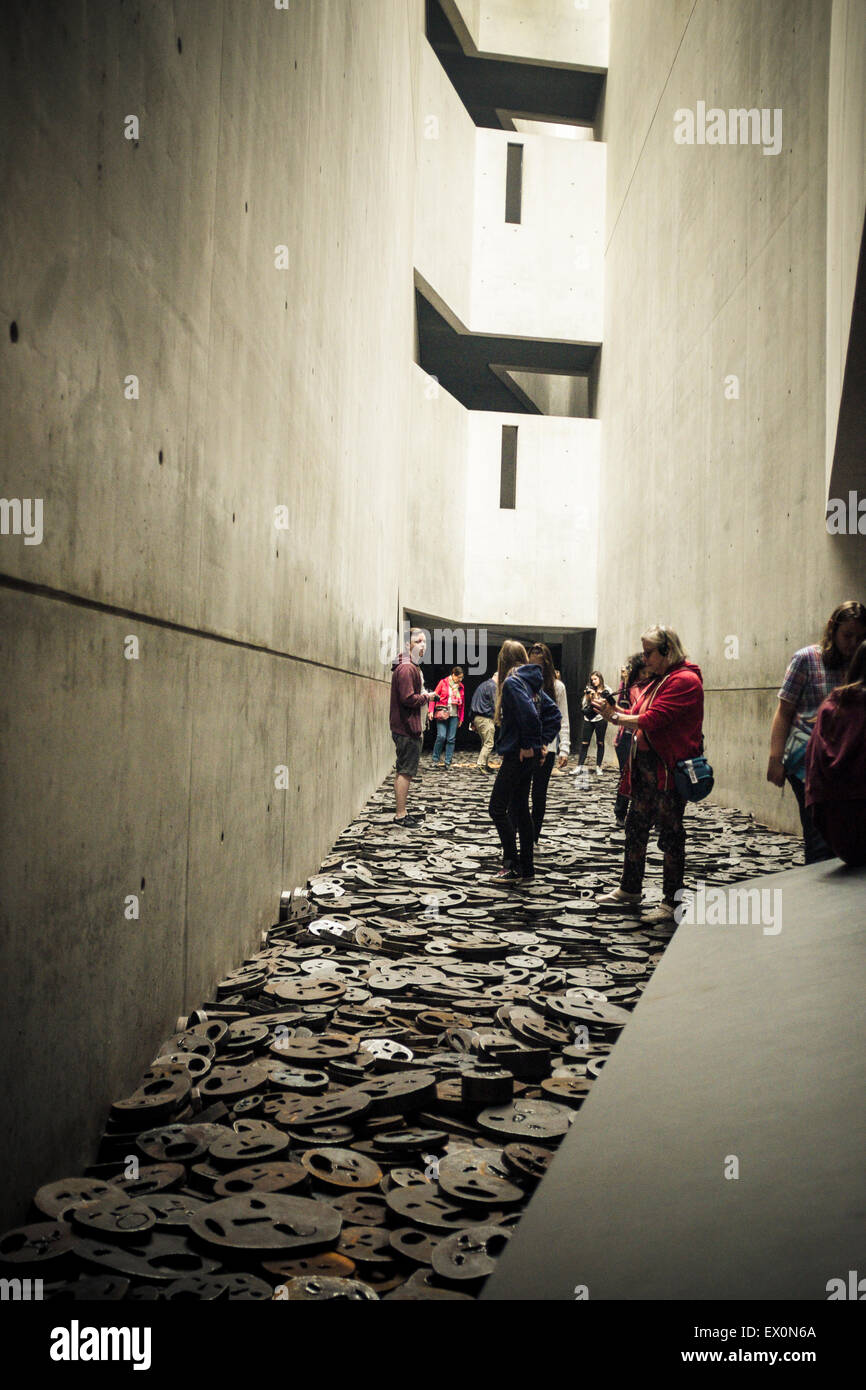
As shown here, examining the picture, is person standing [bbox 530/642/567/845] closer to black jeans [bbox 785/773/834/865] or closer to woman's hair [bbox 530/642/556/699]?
woman's hair [bbox 530/642/556/699]

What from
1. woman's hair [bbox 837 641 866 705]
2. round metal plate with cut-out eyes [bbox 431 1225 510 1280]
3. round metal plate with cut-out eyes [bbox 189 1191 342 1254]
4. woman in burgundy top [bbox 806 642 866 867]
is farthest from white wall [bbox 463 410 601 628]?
round metal plate with cut-out eyes [bbox 431 1225 510 1280]

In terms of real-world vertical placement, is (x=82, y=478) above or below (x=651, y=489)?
below

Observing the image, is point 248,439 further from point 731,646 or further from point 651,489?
point 651,489

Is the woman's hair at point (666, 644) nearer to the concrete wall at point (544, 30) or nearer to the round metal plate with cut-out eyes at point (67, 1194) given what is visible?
the round metal plate with cut-out eyes at point (67, 1194)

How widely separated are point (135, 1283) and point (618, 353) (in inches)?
851

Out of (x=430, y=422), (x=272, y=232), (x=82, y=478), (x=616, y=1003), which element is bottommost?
(x=616, y=1003)

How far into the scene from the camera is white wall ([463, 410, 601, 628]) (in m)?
23.5

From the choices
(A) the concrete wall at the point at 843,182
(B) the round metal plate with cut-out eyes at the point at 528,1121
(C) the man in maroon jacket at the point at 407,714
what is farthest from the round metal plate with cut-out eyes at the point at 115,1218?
(C) the man in maroon jacket at the point at 407,714

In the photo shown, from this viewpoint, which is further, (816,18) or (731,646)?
(731,646)

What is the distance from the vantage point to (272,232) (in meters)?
5.40

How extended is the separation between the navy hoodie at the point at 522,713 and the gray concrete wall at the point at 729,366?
393 centimetres

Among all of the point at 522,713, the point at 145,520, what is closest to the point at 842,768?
the point at 522,713
